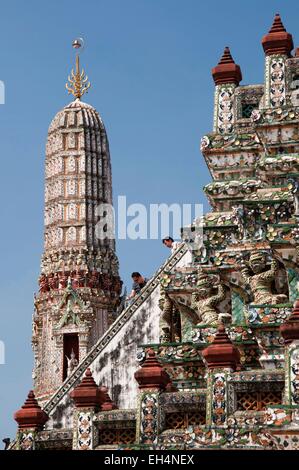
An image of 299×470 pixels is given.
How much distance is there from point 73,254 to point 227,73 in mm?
20992

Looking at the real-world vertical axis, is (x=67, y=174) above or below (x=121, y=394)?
above

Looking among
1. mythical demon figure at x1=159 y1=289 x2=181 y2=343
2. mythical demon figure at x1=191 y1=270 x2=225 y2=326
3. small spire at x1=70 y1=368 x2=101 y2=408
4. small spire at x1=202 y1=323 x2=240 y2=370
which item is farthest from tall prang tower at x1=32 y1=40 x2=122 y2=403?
small spire at x1=202 y1=323 x2=240 y2=370

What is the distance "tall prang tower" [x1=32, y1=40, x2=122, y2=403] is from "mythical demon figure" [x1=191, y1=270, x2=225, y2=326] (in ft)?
67.3

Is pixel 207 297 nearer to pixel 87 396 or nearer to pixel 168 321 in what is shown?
pixel 168 321

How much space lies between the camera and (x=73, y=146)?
181ft

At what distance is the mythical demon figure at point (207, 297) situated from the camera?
29281 mm

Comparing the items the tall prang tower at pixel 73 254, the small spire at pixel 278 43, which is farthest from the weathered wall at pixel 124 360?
the tall prang tower at pixel 73 254

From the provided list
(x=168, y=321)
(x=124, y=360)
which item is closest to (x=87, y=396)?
(x=168, y=321)

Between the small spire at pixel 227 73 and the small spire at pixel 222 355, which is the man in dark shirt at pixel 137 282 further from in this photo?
the small spire at pixel 222 355

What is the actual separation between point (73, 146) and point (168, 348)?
27248 millimetres

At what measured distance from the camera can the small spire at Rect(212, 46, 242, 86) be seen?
3341cm

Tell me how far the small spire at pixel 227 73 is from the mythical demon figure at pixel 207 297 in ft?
17.9
